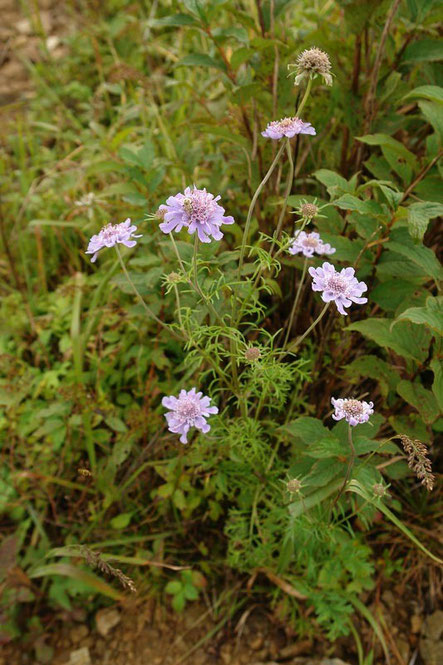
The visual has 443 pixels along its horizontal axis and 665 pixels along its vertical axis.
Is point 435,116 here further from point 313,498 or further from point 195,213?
point 313,498

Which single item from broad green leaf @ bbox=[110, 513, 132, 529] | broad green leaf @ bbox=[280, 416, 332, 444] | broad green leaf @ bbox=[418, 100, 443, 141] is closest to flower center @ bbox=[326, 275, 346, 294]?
broad green leaf @ bbox=[280, 416, 332, 444]

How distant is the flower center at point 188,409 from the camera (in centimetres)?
105

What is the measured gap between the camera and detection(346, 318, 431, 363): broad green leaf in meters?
1.20

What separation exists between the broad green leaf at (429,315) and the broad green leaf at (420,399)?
0.72 feet

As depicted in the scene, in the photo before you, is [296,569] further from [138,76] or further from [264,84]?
[138,76]

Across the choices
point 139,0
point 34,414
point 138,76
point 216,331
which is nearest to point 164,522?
Result: point 34,414

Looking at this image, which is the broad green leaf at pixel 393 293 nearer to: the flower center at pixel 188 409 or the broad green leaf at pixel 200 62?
the flower center at pixel 188 409

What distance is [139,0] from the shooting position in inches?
114

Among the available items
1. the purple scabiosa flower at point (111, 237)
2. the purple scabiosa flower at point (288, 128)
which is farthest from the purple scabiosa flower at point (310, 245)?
the purple scabiosa flower at point (111, 237)

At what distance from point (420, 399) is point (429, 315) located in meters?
0.26

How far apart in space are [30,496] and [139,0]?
256 cm

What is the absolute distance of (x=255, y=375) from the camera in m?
1.15

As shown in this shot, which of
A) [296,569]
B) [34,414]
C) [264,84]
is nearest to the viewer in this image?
[296,569]

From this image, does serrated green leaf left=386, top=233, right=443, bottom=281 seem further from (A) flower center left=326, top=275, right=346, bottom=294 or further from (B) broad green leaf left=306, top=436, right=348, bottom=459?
(B) broad green leaf left=306, top=436, right=348, bottom=459
